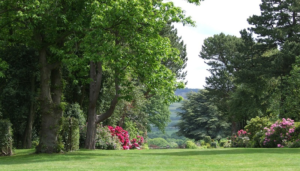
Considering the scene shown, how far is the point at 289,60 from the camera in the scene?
34.9 metres

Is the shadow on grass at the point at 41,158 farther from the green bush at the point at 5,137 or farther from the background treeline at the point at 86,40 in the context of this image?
→ the background treeline at the point at 86,40

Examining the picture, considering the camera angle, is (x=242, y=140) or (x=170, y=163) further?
(x=242, y=140)

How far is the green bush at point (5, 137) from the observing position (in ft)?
53.2

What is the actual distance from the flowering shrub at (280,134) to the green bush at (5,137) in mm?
14432

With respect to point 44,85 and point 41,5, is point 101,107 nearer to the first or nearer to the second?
point 44,85

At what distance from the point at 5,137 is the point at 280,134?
15.0 m

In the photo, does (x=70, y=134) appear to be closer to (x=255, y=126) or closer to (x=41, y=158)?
(x=41, y=158)

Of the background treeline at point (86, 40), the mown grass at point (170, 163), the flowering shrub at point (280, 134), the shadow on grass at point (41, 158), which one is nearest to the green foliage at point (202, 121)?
the flowering shrub at point (280, 134)

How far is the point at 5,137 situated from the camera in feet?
53.7

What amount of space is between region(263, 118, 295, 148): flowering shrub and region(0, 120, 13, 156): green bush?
1443 centimetres

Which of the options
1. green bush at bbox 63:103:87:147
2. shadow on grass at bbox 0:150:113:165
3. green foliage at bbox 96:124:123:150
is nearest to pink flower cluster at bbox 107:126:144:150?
green foliage at bbox 96:124:123:150

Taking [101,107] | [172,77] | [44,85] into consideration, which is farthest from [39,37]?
[101,107]

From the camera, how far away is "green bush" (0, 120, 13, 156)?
1620cm

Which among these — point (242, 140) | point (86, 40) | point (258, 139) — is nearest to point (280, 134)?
point (258, 139)
